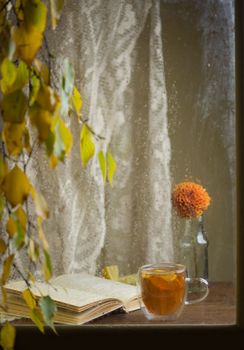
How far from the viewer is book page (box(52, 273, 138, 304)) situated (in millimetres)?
1451

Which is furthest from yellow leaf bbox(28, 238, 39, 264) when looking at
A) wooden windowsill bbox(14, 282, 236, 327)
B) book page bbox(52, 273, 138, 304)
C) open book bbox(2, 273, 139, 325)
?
book page bbox(52, 273, 138, 304)

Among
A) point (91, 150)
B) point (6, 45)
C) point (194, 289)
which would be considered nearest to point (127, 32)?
point (194, 289)

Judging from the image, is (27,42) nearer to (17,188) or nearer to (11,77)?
(11,77)

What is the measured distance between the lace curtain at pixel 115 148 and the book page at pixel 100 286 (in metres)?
0.17

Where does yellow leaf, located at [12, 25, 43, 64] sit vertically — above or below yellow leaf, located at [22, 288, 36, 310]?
above

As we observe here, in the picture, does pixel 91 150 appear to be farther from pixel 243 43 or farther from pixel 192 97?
pixel 192 97

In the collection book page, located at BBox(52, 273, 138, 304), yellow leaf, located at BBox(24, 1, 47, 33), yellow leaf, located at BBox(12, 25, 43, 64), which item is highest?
yellow leaf, located at BBox(24, 1, 47, 33)

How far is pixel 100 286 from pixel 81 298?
15cm

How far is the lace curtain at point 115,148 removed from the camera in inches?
67.7

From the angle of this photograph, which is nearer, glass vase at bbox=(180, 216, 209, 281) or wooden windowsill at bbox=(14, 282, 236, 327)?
wooden windowsill at bbox=(14, 282, 236, 327)

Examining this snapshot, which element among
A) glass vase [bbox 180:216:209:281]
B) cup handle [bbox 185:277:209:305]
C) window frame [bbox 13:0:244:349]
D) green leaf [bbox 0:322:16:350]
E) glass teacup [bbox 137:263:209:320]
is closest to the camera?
green leaf [bbox 0:322:16:350]

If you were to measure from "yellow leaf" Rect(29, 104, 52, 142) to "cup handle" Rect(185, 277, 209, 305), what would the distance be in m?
0.89

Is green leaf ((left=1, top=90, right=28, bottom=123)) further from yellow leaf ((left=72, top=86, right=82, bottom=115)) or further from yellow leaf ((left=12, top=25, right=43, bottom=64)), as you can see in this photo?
yellow leaf ((left=72, top=86, right=82, bottom=115))

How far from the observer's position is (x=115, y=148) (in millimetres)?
1793
